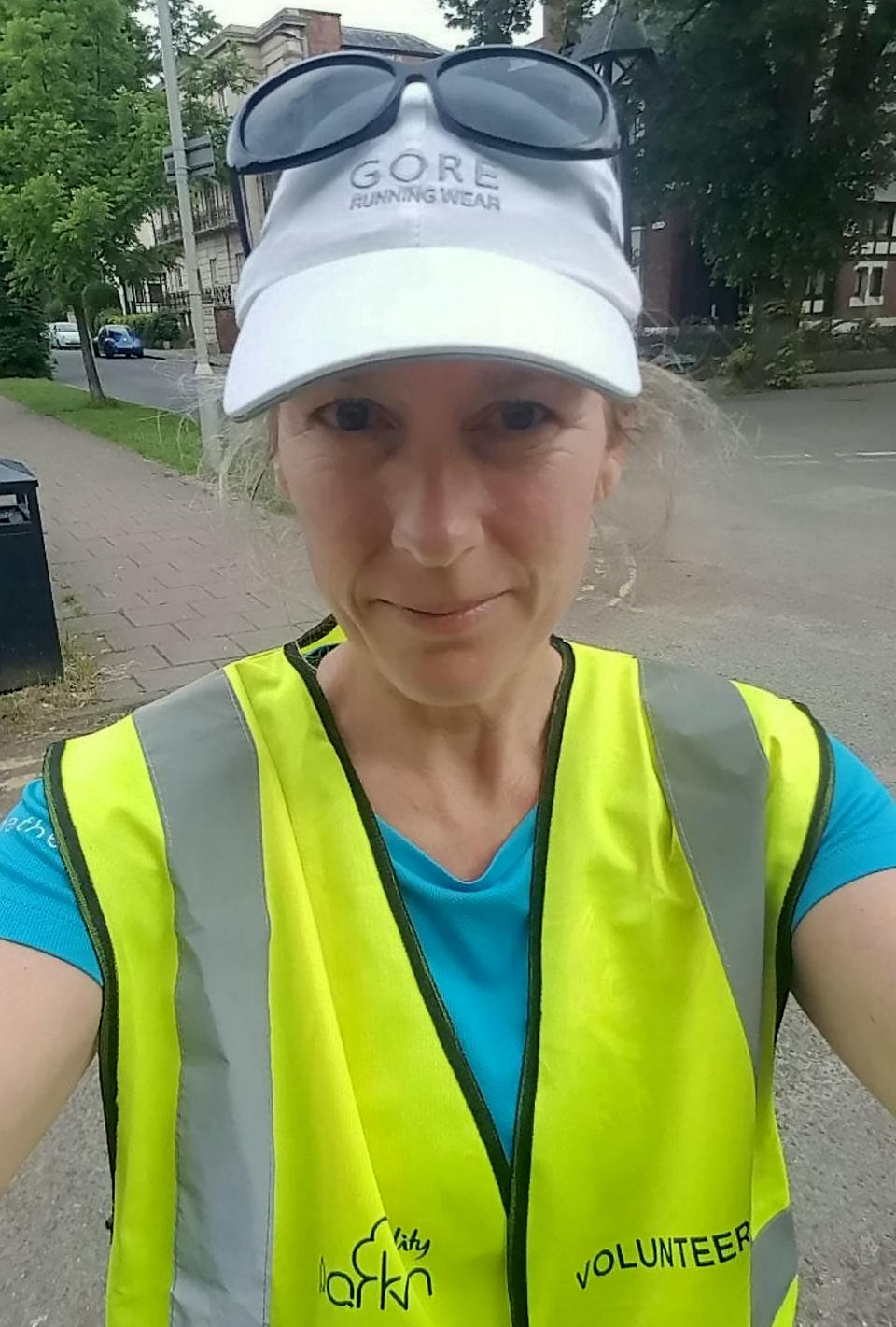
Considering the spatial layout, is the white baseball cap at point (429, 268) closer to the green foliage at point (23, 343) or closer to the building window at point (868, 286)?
the building window at point (868, 286)

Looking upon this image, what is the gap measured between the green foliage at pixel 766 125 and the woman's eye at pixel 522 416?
671 inches

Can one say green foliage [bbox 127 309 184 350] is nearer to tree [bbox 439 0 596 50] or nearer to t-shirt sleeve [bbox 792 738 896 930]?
tree [bbox 439 0 596 50]

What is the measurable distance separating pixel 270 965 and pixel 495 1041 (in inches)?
9.3

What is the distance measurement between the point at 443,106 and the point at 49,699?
4257 mm

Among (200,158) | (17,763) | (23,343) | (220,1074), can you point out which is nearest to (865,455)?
(200,158)

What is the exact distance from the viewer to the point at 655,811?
3.69ft

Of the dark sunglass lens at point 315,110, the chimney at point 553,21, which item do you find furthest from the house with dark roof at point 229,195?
the chimney at point 553,21

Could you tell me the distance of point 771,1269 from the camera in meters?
1.14

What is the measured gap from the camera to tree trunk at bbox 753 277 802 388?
18047mm

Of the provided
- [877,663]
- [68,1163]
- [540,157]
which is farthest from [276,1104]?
[877,663]

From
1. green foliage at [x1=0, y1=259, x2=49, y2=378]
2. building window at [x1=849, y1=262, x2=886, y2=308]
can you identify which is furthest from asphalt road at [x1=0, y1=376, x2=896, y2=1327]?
green foliage at [x1=0, y1=259, x2=49, y2=378]

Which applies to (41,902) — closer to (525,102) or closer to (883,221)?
(525,102)

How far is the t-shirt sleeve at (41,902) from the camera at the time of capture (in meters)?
0.95

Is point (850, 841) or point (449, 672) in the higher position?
point (449, 672)
